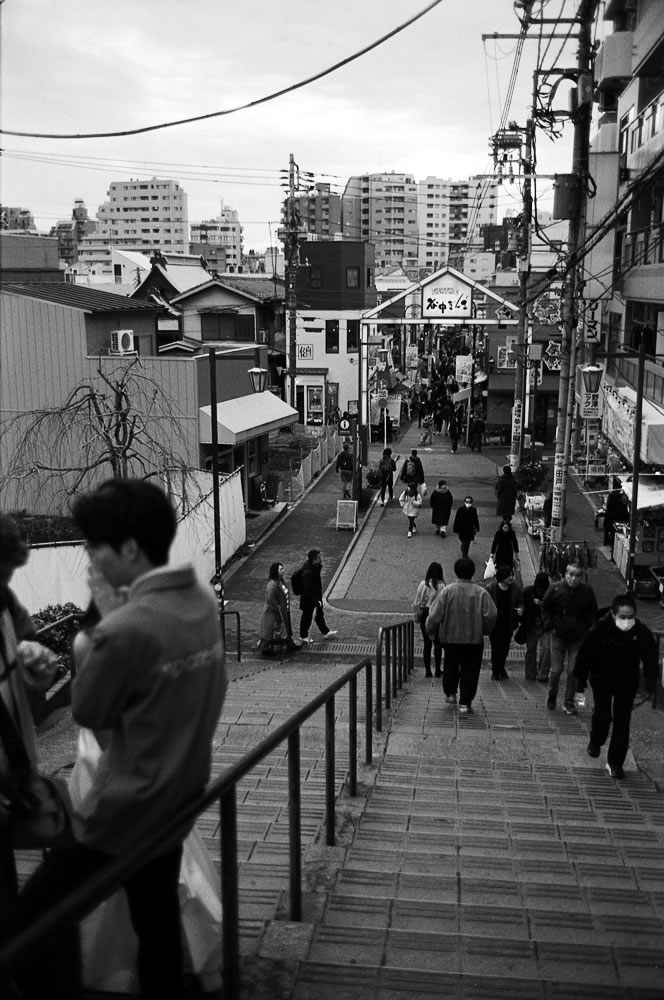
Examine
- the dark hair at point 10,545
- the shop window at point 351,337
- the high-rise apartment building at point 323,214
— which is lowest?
the dark hair at point 10,545

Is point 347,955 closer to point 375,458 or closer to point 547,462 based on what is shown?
point 547,462

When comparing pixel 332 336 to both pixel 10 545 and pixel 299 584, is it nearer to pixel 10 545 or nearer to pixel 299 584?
pixel 299 584

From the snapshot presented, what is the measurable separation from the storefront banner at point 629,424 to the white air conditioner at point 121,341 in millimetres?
11712

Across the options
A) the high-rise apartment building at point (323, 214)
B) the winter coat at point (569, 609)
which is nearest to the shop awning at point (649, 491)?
the winter coat at point (569, 609)

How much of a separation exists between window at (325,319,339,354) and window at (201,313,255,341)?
9157 mm

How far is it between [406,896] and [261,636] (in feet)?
35.1

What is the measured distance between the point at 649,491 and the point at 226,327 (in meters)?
26.6

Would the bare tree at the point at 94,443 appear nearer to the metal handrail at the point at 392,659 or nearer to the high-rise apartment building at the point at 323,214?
the metal handrail at the point at 392,659

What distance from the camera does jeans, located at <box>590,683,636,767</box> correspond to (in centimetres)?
714

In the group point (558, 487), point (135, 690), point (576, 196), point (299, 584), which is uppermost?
point (576, 196)

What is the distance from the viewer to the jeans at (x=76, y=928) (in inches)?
86.5

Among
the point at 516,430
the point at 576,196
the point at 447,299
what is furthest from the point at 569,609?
the point at 447,299

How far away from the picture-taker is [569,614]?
9.43m

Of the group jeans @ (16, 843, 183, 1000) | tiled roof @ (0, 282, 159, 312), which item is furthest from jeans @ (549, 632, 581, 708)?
tiled roof @ (0, 282, 159, 312)
